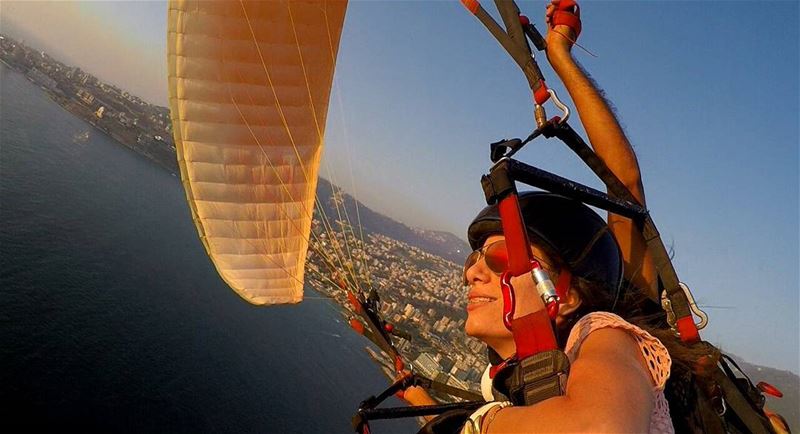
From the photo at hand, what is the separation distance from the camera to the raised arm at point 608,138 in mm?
2209

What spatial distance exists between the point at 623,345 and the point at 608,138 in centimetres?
139

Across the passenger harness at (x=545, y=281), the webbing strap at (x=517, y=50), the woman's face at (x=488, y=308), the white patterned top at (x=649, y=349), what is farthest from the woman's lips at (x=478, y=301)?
the webbing strap at (x=517, y=50)

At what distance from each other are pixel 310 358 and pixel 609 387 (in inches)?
1879

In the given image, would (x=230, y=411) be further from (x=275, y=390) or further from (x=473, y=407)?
(x=473, y=407)

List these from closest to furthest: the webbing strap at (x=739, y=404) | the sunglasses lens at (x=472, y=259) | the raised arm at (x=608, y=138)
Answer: the webbing strap at (x=739, y=404) < the sunglasses lens at (x=472, y=259) < the raised arm at (x=608, y=138)

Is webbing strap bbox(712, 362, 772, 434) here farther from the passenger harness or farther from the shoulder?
the shoulder

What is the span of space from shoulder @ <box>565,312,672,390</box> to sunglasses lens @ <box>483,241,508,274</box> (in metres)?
0.50

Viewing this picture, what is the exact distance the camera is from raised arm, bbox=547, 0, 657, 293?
221 cm

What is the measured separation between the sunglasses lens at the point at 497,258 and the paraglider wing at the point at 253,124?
5.45m

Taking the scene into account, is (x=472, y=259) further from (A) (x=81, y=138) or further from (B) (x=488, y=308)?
(A) (x=81, y=138)

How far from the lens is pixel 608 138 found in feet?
7.30

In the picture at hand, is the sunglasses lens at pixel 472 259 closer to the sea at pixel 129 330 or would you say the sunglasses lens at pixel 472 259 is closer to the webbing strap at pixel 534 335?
the webbing strap at pixel 534 335

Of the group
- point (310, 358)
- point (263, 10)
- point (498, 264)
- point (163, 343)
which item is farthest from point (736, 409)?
point (310, 358)

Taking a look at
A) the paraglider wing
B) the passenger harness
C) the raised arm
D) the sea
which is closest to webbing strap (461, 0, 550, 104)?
the passenger harness
